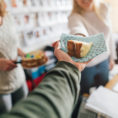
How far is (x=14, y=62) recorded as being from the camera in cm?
63

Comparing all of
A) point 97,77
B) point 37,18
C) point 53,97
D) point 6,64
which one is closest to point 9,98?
point 6,64

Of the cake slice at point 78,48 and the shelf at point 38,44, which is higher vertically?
the cake slice at point 78,48

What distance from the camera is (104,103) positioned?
0.48m

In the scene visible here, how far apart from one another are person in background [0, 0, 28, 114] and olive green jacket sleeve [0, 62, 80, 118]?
42 cm

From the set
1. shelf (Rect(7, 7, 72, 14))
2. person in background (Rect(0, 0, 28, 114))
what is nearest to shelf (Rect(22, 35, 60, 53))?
shelf (Rect(7, 7, 72, 14))

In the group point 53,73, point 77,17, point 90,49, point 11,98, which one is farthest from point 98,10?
point 11,98

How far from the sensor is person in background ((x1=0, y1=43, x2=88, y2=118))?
20 cm

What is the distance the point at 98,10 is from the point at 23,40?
85 cm

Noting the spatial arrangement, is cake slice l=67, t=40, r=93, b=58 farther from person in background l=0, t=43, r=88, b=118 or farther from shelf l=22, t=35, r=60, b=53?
shelf l=22, t=35, r=60, b=53

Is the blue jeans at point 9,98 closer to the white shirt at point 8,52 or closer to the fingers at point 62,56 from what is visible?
the white shirt at point 8,52

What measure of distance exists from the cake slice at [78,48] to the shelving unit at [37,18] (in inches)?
29.7

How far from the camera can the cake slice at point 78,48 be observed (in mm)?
325

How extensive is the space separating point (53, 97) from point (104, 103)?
13.3 inches

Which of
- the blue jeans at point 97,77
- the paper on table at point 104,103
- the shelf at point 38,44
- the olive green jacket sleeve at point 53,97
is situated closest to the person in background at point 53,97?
the olive green jacket sleeve at point 53,97
